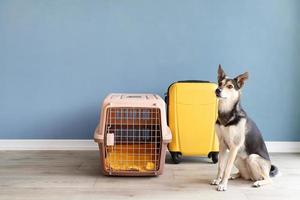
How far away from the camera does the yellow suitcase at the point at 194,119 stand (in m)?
2.95

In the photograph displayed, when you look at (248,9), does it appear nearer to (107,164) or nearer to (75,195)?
(107,164)

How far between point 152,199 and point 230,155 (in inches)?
23.8

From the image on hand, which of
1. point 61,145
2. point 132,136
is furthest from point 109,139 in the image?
point 61,145

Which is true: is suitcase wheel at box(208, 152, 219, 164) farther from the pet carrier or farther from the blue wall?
the blue wall

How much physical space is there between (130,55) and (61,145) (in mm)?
1098

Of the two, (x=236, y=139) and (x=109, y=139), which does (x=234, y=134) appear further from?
(x=109, y=139)

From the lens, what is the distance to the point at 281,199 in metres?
2.18

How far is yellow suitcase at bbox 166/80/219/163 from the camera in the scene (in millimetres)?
2951

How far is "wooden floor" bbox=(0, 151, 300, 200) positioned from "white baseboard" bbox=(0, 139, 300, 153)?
29 cm

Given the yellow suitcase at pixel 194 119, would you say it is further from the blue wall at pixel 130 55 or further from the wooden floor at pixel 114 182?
the blue wall at pixel 130 55

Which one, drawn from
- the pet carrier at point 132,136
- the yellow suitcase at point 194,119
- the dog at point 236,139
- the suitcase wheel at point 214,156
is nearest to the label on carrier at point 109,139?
the pet carrier at point 132,136

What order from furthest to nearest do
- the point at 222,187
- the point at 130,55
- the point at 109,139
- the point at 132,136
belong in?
the point at 130,55 → the point at 132,136 → the point at 109,139 → the point at 222,187

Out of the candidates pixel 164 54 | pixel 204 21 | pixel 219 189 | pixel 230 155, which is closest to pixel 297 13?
pixel 204 21

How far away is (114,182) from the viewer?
2.49 meters
